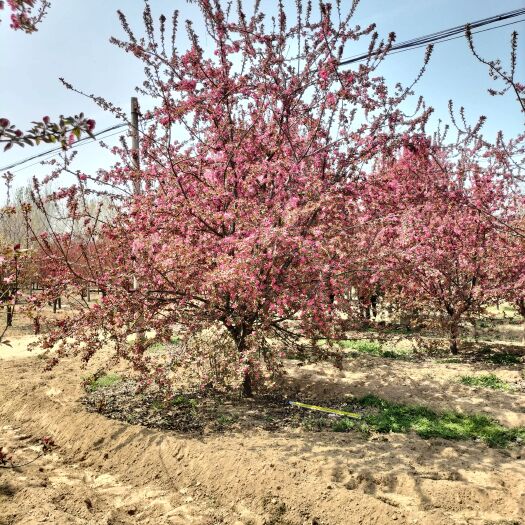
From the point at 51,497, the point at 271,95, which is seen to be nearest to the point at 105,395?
the point at 51,497

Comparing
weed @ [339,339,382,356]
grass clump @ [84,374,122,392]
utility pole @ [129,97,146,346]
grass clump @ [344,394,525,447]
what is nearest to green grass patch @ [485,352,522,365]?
weed @ [339,339,382,356]

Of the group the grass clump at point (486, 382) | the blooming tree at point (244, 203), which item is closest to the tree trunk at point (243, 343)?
the blooming tree at point (244, 203)

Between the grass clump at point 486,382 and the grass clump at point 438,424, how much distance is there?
54.5 inches

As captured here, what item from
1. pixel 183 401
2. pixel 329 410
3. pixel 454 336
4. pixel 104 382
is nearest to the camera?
pixel 329 410

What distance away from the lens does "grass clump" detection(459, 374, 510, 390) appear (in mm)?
6273

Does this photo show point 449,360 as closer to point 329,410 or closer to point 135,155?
point 329,410

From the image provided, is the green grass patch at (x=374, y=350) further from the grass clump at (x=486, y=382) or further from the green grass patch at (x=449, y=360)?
the grass clump at (x=486, y=382)

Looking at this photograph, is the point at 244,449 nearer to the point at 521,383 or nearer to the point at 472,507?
the point at 472,507

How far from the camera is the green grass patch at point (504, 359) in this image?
781 centimetres

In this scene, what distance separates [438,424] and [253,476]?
2.50 meters

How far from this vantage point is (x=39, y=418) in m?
5.54

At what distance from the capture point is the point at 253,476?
3.69 m

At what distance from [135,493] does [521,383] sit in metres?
5.80

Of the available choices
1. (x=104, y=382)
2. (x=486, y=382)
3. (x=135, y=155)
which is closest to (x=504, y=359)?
(x=486, y=382)
